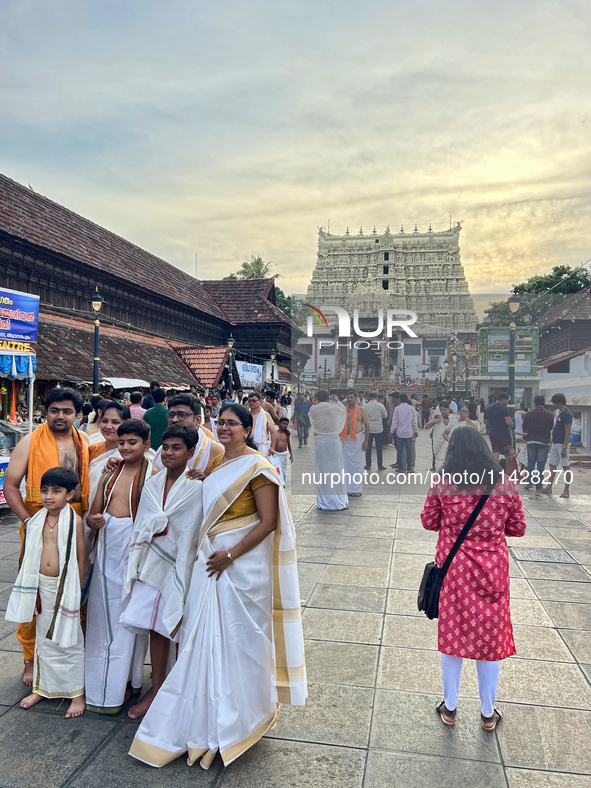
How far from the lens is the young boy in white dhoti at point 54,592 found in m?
3.12

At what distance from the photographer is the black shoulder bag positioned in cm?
296

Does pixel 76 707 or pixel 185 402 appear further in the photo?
pixel 185 402

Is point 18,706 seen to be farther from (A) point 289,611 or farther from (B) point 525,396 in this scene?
(B) point 525,396

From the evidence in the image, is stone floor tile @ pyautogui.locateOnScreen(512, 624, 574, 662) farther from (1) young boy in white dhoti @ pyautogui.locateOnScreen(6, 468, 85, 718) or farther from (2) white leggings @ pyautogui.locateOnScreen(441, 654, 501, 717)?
(1) young boy in white dhoti @ pyautogui.locateOnScreen(6, 468, 85, 718)

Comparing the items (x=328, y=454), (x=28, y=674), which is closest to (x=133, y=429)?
(x=28, y=674)

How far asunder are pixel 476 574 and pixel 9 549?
5288 millimetres

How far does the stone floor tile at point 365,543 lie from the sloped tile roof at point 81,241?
1123 cm

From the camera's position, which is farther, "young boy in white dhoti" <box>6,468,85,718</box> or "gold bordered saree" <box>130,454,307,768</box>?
"young boy in white dhoti" <box>6,468,85,718</box>

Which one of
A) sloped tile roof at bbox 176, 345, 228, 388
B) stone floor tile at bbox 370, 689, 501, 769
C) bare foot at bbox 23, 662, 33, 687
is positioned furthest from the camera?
sloped tile roof at bbox 176, 345, 228, 388

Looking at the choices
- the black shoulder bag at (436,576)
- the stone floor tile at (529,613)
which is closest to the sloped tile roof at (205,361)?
the stone floor tile at (529,613)

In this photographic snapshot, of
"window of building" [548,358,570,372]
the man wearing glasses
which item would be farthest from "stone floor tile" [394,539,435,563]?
"window of building" [548,358,570,372]

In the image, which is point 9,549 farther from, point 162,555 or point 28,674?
point 162,555

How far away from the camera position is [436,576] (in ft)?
10.0

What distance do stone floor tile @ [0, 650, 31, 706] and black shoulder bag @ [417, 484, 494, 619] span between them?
2.40 meters
